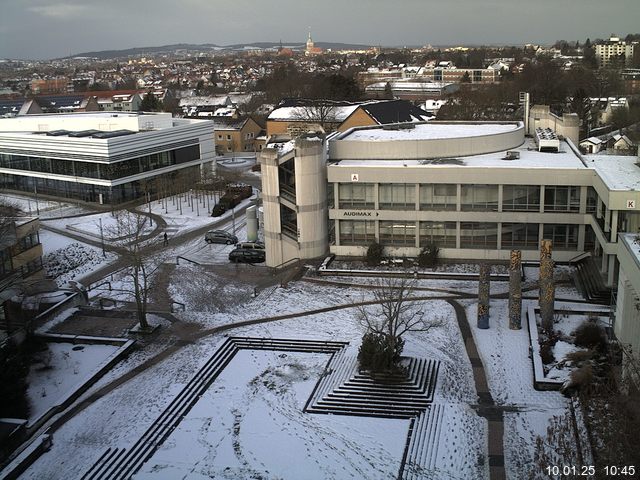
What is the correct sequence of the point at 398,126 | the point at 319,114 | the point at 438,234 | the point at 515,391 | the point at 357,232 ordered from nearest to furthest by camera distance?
1. the point at 515,391
2. the point at 438,234
3. the point at 357,232
4. the point at 398,126
5. the point at 319,114

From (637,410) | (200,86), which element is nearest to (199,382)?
(637,410)

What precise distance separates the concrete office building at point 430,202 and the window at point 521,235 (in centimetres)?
5

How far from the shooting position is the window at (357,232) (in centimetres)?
3441

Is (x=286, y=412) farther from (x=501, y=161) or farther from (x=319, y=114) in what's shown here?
(x=319, y=114)

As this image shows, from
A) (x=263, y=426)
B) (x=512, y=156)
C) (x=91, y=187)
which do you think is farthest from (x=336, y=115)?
(x=263, y=426)

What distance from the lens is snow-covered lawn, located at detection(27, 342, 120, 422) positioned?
21.6 meters

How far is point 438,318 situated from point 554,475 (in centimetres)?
1118

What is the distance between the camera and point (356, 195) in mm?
34375

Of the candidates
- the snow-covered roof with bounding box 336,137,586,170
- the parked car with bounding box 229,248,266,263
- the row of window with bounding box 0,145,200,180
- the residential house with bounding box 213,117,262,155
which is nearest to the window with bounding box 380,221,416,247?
the snow-covered roof with bounding box 336,137,586,170

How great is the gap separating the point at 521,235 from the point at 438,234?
12.8ft

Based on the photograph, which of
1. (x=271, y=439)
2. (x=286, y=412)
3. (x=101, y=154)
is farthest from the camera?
(x=101, y=154)

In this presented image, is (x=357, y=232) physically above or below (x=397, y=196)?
below

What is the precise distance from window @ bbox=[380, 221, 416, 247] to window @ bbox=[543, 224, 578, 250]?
6.25 metres

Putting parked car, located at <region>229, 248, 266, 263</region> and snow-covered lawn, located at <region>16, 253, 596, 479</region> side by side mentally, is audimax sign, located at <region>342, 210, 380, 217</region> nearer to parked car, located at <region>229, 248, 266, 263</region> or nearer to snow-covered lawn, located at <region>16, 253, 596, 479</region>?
parked car, located at <region>229, 248, 266, 263</region>
